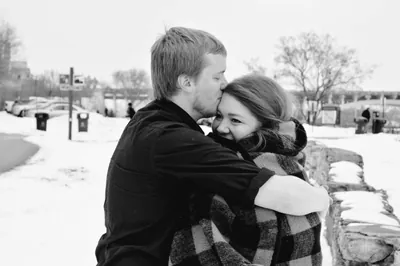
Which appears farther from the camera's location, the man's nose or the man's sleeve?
the man's nose

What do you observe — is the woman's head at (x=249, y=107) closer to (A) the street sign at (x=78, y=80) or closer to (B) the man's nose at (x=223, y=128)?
(B) the man's nose at (x=223, y=128)

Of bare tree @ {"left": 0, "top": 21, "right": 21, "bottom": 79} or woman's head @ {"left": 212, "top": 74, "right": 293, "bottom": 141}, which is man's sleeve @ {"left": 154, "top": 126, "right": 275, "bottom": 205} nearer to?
woman's head @ {"left": 212, "top": 74, "right": 293, "bottom": 141}

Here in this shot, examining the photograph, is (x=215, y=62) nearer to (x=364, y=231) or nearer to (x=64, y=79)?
(x=364, y=231)

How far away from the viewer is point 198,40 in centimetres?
186

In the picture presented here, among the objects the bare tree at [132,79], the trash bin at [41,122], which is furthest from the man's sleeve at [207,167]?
the bare tree at [132,79]

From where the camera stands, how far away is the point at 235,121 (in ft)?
6.71

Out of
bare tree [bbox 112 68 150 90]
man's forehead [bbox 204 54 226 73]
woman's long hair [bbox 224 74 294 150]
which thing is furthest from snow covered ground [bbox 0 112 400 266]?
bare tree [bbox 112 68 150 90]

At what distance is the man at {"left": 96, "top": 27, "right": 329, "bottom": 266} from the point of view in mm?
1682

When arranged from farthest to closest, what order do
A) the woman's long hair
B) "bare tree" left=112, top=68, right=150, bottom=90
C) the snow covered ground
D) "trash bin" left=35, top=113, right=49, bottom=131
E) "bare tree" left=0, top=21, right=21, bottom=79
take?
"bare tree" left=112, top=68, right=150, bottom=90, "bare tree" left=0, top=21, right=21, bottom=79, "trash bin" left=35, top=113, right=49, bottom=131, the snow covered ground, the woman's long hair

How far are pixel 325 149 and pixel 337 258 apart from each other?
5.48 meters

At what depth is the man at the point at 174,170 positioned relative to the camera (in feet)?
5.52

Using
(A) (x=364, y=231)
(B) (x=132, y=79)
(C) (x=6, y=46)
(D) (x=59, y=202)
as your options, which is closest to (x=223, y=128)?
(A) (x=364, y=231)

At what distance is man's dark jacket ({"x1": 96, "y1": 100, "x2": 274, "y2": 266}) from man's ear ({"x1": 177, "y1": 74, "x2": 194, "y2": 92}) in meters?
0.08

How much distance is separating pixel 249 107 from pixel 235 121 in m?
0.09
